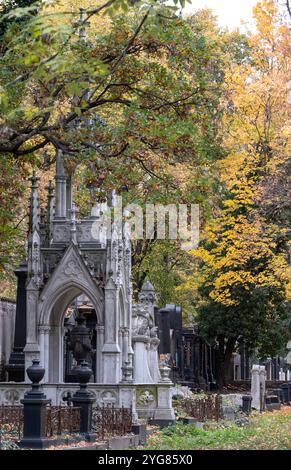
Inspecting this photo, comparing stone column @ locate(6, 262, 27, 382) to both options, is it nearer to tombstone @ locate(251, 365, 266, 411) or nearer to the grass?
the grass

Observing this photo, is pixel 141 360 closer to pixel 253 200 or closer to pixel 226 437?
pixel 226 437

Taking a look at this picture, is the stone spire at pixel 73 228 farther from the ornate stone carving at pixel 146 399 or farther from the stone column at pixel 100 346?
the ornate stone carving at pixel 146 399

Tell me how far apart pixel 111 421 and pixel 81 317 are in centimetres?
565

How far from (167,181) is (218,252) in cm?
1498

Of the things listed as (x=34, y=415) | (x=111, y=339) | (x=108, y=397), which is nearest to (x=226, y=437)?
(x=108, y=397)

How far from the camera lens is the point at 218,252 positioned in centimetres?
3578

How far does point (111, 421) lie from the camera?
20.6 metres

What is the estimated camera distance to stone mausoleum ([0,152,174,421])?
25.0 meters

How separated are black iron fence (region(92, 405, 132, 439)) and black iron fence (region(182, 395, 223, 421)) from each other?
503 centimetres

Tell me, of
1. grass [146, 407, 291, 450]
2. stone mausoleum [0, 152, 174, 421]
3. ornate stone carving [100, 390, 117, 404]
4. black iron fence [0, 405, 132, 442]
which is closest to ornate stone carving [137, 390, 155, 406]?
stone mausoleum [0, 152, 174, 421]

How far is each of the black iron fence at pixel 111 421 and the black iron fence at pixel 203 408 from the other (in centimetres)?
503

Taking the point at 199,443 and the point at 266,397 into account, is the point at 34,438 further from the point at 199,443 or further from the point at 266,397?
the point at 266,397

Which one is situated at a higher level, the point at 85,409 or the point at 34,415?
the point at 85,409

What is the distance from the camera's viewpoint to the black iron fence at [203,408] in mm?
26703
